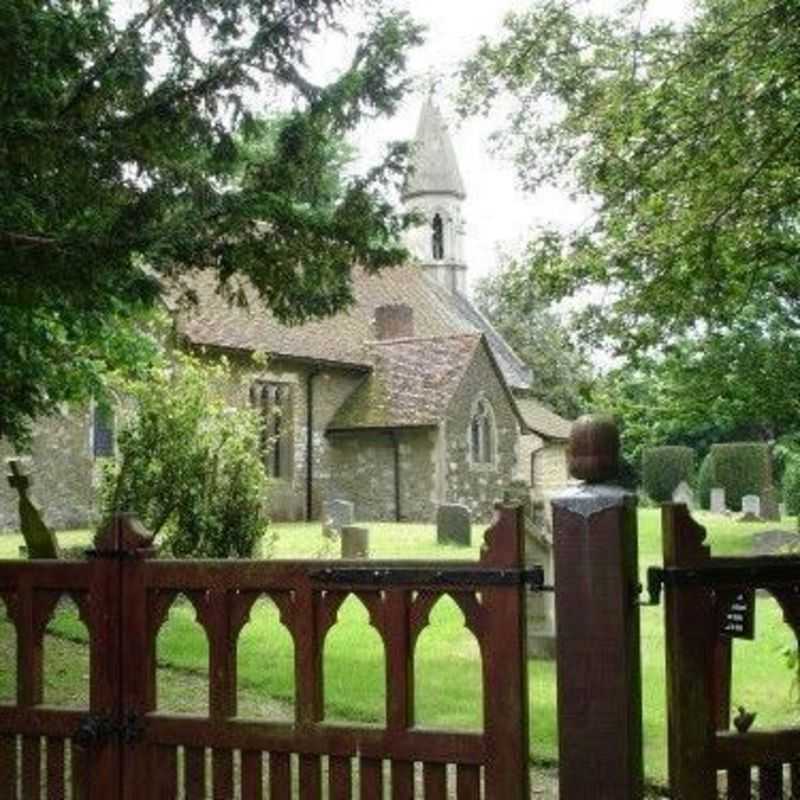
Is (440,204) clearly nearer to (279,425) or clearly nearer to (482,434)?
(482,434)

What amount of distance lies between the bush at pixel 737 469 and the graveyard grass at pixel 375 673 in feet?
97.5

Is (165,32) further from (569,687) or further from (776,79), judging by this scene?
(569,687)

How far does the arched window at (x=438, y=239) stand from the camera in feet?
151

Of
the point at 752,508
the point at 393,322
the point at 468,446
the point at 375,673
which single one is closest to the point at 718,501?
the point at 752,508

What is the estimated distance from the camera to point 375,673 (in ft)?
27.3

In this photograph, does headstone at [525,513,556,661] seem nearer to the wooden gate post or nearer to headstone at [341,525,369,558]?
headstone at [341,525,369,558]

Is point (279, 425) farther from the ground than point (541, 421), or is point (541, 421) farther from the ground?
point (541, 421)

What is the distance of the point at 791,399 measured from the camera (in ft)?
48.5

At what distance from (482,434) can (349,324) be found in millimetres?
5242

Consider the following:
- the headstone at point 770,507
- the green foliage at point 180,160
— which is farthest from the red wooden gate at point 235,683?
the headstone at point 770,507

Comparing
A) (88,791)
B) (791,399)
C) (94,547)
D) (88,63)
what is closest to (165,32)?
(88,63)

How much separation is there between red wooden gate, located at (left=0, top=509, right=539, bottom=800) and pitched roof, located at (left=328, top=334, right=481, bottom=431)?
2528cm

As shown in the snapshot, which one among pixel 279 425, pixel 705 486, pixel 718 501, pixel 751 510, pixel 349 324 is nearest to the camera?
pixel 279 425

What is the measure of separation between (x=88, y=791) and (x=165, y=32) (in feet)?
16.6
